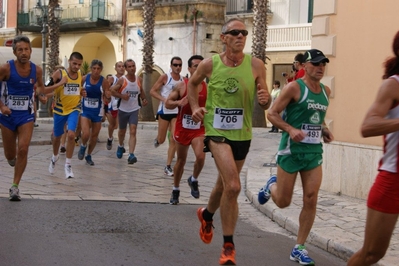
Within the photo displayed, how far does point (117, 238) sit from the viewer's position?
285 inches

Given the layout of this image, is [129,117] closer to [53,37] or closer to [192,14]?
[192,14]

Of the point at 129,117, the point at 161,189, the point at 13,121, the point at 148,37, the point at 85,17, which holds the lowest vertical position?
the point at 161,189

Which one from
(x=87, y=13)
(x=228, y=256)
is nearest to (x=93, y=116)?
(x=228, y=256)

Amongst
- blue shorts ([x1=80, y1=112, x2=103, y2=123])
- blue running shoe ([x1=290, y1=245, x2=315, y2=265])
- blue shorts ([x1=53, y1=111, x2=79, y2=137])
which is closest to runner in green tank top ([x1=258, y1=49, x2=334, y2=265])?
blue running shoe ([x1=290, y1=245, x2=315, y2=265])

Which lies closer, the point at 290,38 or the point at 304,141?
the point at 304,141

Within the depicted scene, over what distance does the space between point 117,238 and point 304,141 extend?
197 centimetres

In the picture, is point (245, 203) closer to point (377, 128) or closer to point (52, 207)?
point (52, 207)

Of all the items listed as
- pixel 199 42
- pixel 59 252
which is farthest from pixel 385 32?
pixel 199 42

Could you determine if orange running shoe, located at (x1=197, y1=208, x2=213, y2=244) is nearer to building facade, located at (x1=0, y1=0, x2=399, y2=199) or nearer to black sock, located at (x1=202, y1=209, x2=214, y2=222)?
black sock, located at (x1=202, y1=209, x2=214, y2=222)

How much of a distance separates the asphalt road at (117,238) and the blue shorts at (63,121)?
10.5 ft

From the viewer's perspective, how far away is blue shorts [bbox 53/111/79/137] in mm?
12461

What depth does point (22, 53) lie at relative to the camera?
369 inches

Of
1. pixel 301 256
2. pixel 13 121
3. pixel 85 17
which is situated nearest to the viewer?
pixel 301 256

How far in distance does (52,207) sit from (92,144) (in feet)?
16.2
